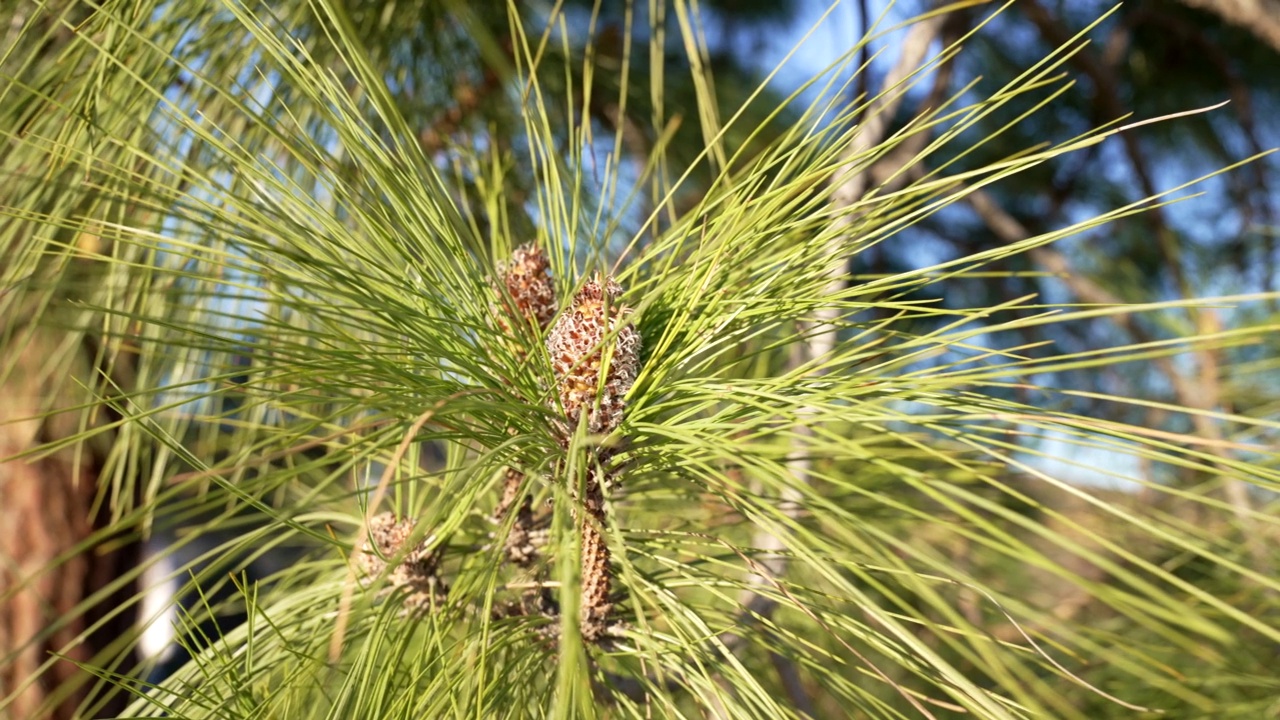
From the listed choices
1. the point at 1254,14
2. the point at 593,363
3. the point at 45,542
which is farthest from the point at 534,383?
the point at 45,542

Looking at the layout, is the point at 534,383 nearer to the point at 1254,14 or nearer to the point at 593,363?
the point at 593,363

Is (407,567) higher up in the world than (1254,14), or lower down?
lower down

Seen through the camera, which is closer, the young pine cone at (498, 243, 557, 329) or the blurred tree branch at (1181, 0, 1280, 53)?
the young pine cone at (498, 243, 557, 329)

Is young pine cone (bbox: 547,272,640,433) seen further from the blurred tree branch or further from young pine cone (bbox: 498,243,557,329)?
the blurred tree branch

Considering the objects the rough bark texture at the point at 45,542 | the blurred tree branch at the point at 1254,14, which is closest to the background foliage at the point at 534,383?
the rough bark texture at the point at 45,542

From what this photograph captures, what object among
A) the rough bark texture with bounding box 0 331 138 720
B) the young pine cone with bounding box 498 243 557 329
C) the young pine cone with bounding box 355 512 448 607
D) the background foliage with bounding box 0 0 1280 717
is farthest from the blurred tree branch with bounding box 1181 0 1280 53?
the rough bark texture with bounding box 0 331 138 720

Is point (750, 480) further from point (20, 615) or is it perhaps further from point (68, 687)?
point (20, 615)
